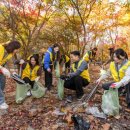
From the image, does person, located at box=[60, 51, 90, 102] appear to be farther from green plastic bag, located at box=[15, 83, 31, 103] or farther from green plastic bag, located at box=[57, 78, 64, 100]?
green plastic bag, located at box=[15, 83, 31, 103]

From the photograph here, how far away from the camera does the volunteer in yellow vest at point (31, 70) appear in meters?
6.45

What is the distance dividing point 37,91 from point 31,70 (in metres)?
0.56

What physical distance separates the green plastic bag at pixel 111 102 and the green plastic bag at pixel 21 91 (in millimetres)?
1860

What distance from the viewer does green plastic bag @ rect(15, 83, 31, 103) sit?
19.7 feet

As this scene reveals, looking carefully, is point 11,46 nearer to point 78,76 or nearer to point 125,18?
point 78,76

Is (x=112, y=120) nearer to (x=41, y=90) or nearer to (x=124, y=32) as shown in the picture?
(x=41, y=90)

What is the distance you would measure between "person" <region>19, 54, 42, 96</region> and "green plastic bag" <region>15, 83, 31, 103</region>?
1.09 feet

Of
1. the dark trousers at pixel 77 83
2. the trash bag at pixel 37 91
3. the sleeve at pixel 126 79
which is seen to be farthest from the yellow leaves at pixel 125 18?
the sleeve at pixel 126 79

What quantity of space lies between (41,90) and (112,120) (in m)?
1.94

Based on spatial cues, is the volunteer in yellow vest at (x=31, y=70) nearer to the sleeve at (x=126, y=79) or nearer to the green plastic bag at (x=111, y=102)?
the green plastic bag at (x=111, y=102)

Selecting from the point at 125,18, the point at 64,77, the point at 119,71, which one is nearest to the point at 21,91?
the point at 64,77

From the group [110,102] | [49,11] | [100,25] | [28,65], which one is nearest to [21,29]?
[49,11]

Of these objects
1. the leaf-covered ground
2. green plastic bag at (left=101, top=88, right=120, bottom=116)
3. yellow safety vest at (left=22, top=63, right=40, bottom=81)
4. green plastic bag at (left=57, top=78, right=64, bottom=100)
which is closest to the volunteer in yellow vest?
yellow safety vest at (left=22, top=63, right=40, bottom=81)

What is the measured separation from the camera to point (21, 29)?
1195 centimetres
